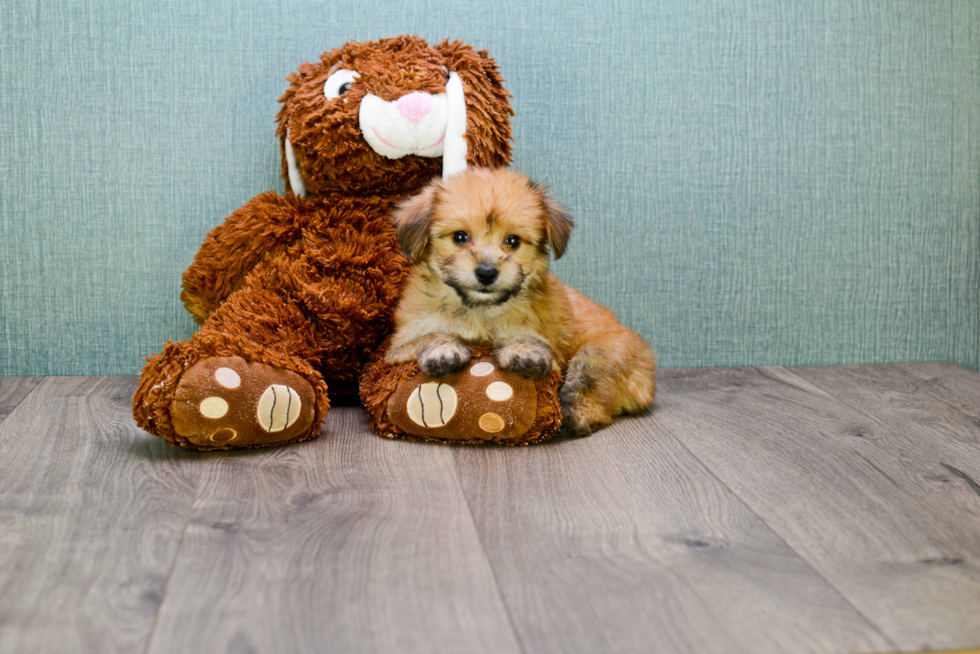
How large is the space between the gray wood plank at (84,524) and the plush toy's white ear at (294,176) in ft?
1.99

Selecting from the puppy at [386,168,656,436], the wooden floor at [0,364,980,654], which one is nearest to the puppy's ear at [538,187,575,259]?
the puppy at [386,168,656,436]

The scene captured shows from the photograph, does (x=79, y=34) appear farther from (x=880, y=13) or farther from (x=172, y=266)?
(x=880, y=13)

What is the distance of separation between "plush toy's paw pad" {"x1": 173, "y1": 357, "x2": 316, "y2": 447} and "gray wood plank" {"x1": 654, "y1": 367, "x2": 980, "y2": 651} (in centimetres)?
77

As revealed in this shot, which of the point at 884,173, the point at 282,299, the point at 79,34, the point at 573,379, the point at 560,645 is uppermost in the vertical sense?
the point at 79,34

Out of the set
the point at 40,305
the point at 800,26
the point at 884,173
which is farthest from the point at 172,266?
the point at 884,173

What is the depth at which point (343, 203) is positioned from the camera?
6.10ft

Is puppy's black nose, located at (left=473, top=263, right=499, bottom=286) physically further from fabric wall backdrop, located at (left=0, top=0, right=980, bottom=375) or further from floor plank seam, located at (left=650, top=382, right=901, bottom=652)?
fabric wall backdrop, located at (left=0, top=0, right=980, bottom=375)

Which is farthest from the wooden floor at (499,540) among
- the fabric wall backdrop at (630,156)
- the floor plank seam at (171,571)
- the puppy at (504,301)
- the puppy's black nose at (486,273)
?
the fabric wall backdrop at (630,156)

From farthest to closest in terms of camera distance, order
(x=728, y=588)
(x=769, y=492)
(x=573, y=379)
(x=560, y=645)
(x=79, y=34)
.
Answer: (x=79, y=34) → (x=573, y=379) → (x=769, y=492) → (x=728, y=588) → (x=560, y=645)

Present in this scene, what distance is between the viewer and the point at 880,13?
7.44 feet

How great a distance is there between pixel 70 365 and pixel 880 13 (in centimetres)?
230

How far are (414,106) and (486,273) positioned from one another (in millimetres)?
438

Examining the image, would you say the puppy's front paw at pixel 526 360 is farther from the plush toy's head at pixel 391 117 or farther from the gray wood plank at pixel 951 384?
the gray wood plank at pixel 951 384

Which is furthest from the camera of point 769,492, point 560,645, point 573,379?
point 573,379
